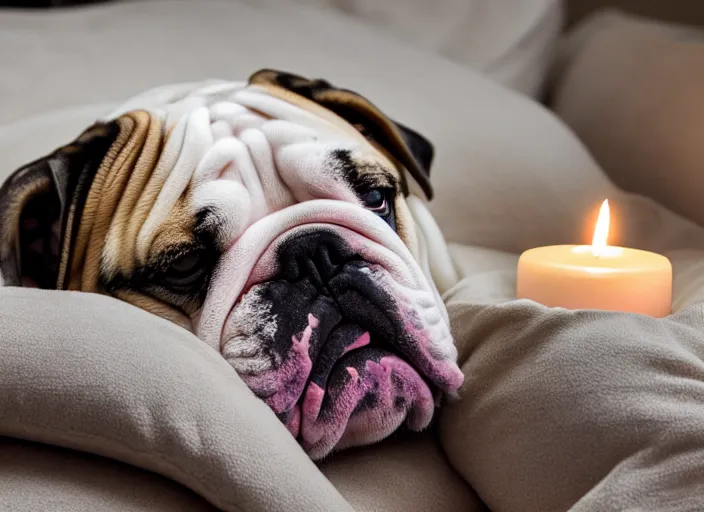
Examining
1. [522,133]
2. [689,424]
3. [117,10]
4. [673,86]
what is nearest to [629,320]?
[689,424]

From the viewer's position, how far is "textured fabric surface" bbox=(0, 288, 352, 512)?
0.61 m

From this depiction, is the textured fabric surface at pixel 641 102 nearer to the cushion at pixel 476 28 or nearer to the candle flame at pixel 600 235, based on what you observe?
the cushion at pixel 476 28

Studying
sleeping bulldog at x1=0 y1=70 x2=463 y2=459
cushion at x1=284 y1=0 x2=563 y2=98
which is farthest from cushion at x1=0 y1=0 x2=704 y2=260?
sleeping bulldog at x1=0 y1=70 x2=463 y2=459

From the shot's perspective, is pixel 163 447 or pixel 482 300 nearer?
pixel 163 447

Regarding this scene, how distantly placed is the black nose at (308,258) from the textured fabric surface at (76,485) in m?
0.25

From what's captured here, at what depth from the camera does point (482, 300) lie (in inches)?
37.6

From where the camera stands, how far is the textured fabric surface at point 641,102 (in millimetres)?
1358

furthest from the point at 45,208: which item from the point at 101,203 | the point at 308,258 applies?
the point at 308,258

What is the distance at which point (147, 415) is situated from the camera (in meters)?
0.61

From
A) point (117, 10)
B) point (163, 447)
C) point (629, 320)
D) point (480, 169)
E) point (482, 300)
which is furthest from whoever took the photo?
point (117, 10)

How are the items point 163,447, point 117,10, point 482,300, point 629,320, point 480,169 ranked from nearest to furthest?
1. point 163,447
2. point 629,320
3. point 482,300
4. point 480,169
5. point 117,10

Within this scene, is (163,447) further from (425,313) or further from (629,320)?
(629,320)

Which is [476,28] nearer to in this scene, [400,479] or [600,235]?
[600,235]

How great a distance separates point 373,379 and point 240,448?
0.20 m
